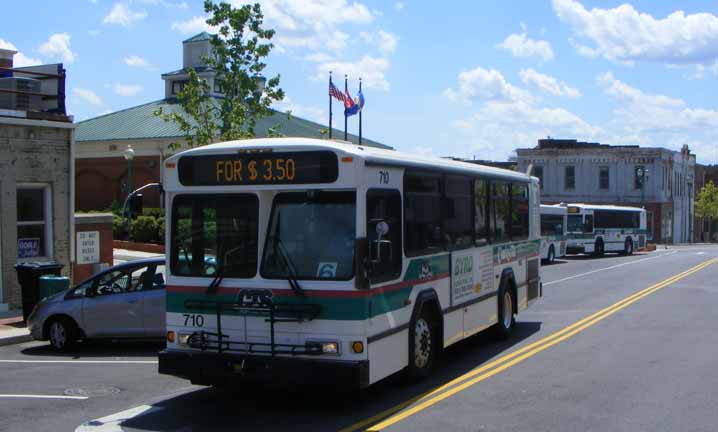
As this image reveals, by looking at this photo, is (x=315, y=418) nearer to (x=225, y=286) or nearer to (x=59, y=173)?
(x=225, y=286)

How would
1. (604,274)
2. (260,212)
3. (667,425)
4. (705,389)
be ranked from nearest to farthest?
(667,425)
(260,212)
(705,389)
(604,274)

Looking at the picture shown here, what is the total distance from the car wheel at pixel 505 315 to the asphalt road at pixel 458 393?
24cm

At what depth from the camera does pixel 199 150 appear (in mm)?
9195

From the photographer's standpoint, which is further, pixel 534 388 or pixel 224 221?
pixel 534 388

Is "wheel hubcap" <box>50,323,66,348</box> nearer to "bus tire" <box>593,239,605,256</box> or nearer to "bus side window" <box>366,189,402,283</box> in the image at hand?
"bus side window" <box>366,189,402,283</box>

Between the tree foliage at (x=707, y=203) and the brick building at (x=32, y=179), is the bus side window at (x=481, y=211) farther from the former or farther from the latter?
the tree foliage at (x=707, y=203)

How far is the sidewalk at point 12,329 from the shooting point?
587 inches

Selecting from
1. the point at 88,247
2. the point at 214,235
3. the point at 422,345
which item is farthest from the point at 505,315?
the point at 88,247

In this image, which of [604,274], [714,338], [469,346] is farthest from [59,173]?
[604,274]

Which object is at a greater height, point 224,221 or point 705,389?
point 224,221

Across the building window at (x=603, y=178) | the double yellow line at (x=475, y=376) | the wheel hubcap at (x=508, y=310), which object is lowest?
the double yellow line at (x=475, y=376)

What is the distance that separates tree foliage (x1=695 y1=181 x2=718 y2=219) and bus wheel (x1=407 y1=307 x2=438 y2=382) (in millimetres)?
83999

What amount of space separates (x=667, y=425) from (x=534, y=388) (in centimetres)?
196

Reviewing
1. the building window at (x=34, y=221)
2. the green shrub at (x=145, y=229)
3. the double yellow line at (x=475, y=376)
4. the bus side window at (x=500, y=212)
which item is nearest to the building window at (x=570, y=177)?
the green shrub at (x=145, y=229)
